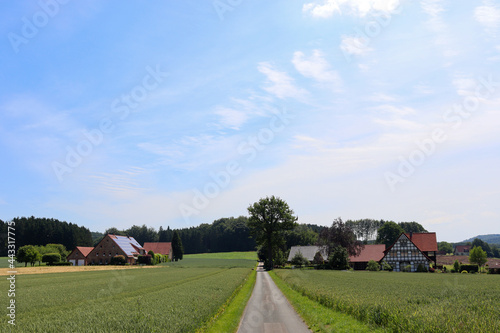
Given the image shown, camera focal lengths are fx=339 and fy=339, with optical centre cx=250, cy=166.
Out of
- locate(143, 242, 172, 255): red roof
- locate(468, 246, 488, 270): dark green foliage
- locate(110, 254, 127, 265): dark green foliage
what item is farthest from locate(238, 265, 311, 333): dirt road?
locate(143, 242, 172, 255): red roof

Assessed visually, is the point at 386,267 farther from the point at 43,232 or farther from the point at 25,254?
the point at 43,232

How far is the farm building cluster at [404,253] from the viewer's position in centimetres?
8938

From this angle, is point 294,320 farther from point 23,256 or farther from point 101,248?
point 101,248

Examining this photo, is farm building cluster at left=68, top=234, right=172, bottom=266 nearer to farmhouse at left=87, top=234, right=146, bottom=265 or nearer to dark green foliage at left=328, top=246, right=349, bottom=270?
farmhouse at left=87, top=234, right=146, bottom=265

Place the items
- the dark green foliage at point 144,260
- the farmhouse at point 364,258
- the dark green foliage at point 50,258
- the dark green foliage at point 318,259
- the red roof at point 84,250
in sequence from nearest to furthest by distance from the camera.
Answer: the farmhouse at point 364,258, the dark green foliage at point 50,258, the dark green foliage at point 318,259, the dark green foliage at point 144,260, the red roof at point 84,250

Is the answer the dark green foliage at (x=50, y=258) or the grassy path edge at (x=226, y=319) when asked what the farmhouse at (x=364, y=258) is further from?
the dark green foliage at (x=50, y=258)

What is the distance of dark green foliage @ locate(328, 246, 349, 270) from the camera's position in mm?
87188

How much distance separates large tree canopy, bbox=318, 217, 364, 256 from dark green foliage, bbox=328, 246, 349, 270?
1.27 meters

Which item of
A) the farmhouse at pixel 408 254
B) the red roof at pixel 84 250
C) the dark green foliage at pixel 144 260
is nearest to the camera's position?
the farmhouse at pixel 408 254

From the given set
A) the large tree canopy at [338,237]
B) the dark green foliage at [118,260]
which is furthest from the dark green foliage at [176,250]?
the large tree canopy at [338,237]

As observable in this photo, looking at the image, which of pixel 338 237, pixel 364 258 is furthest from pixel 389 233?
pixel 338 237

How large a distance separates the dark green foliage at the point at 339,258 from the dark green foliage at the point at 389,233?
60.2 m

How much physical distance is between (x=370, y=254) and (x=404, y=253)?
10963mm

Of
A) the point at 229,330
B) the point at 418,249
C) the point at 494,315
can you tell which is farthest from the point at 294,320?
the point at 418,249
